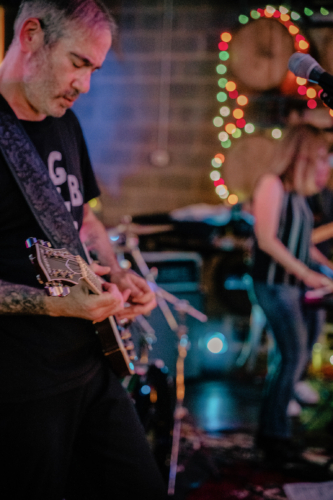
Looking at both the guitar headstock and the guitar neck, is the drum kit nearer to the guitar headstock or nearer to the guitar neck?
the guitar neck

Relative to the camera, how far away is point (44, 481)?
1.26 meters

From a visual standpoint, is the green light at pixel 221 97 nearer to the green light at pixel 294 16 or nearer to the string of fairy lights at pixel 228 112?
the string of fairy lights at pixel 228 112

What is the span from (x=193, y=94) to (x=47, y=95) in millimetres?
3639

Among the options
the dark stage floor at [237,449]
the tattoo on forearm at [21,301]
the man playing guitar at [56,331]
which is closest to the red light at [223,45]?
the dark stage floor at [237,449]

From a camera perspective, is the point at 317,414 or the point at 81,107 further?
the point at 81,107

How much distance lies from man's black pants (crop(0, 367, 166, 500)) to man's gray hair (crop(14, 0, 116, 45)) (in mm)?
1024

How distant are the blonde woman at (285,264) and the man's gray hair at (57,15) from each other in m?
1.54

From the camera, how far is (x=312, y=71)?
54.6 inches

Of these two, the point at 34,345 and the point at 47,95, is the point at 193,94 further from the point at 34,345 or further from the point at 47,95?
the point at 34,345

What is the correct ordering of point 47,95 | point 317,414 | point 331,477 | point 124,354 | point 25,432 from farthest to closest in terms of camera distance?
1. point 317,414
2. point 331,477
3. point 124,354
4. point 47,95
5. point 25,432

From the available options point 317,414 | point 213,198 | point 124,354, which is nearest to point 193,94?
point 213,198

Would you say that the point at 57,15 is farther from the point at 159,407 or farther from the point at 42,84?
the point at 159,407

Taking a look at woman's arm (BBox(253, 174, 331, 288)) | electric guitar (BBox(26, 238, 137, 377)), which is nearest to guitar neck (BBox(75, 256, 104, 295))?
electric guitar (BBox(26, 238, 137, 377))

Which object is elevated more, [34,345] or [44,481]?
[34,345]
